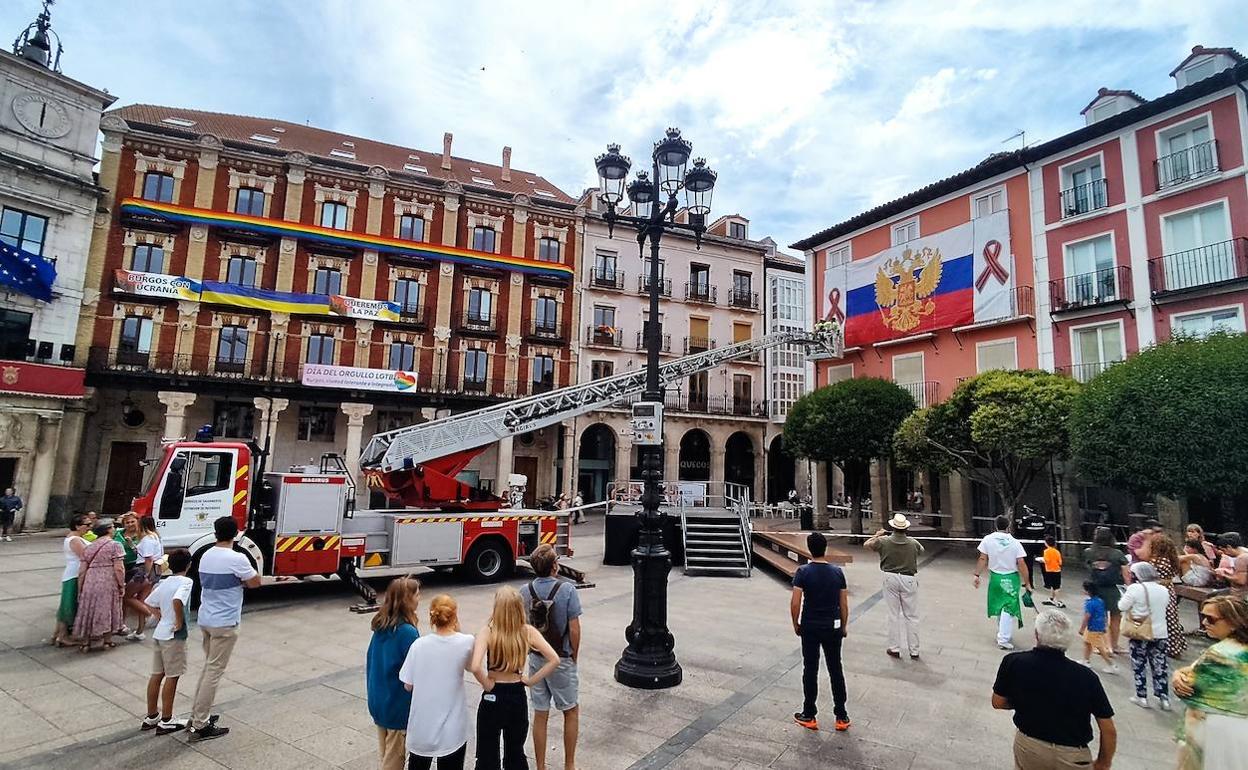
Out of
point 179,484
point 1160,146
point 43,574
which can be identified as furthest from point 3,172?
point 1160,146

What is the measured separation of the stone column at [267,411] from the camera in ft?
83.5

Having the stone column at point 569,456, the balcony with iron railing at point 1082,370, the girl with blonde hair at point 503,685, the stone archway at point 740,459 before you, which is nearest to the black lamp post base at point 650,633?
the girl with blonde hair at point 503,685

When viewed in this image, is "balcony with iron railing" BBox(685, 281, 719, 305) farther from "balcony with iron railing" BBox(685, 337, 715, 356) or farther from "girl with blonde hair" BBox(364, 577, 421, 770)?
"girl with blonde hair" BBox(364, 577, 421, 770)

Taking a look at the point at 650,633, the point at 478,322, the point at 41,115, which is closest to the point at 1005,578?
the point at 650,633

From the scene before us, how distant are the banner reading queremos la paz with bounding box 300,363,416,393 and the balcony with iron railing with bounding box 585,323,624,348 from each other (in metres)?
9.56

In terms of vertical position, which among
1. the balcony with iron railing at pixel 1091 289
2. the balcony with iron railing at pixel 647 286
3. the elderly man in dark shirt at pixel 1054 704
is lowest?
the elderly man in dark shirt at pixel 1054 704

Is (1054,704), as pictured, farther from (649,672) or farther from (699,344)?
(699,344)

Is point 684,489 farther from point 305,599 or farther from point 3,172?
point 3,172

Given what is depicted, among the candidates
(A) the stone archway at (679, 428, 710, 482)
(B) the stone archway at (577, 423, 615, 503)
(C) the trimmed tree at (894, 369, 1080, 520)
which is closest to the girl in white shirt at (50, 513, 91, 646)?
(C) the trimmed tree at (894, 369, 1080, 520)

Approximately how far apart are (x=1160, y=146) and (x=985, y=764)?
21867 millimetres

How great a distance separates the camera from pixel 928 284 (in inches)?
934

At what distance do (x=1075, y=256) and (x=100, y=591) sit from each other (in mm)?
26124

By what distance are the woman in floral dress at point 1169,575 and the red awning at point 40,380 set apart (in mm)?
31087

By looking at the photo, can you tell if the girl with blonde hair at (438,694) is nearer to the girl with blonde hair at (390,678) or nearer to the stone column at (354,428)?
the girl with blonde hair at (390,678)
